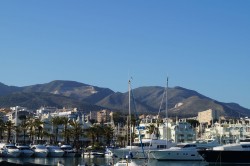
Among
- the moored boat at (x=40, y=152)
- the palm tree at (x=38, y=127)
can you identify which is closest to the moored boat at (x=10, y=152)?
the moored boat at (x=40, y=152)

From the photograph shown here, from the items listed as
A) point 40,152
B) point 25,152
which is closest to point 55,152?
point 40,152

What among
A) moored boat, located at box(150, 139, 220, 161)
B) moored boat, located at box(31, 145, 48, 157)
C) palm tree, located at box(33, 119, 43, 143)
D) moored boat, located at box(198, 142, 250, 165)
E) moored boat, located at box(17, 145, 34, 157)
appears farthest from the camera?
palm tree, located at box(33, 119, 43, 143)

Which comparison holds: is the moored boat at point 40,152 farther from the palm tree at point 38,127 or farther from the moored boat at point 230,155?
the moored boat at point 230,155

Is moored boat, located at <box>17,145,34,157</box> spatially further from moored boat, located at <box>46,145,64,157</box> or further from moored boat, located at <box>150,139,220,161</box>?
moored boat, located at <box>150,139,220,161</box>

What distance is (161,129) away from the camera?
146375mm

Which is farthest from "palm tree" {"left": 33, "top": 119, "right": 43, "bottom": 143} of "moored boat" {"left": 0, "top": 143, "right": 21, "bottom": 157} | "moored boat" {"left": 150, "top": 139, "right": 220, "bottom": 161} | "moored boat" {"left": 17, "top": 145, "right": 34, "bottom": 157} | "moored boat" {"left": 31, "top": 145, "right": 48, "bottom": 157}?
"moored boat" {"left": 150, "top": 139, "right": 220, "bottom": 161}

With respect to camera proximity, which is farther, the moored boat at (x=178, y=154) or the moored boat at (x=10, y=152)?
the moored boat at (x=10, y=152)

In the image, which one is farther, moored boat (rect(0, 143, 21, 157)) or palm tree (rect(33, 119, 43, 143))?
palm tree (rect(33, 119, 43, 143))

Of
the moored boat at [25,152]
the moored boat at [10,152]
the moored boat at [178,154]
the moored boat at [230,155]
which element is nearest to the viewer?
the moored boat at [230,155]

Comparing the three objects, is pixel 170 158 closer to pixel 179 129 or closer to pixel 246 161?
pixel 246 161

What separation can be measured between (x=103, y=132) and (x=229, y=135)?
40655 mm

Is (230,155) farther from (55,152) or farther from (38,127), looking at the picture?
(38,127)

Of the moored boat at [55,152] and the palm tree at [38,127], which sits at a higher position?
the palm tree at [38,127]

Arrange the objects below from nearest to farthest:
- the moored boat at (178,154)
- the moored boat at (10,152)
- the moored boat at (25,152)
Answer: the moored boat at (178,154), the moored boat at (10,152), the moored boat at (25,152)
